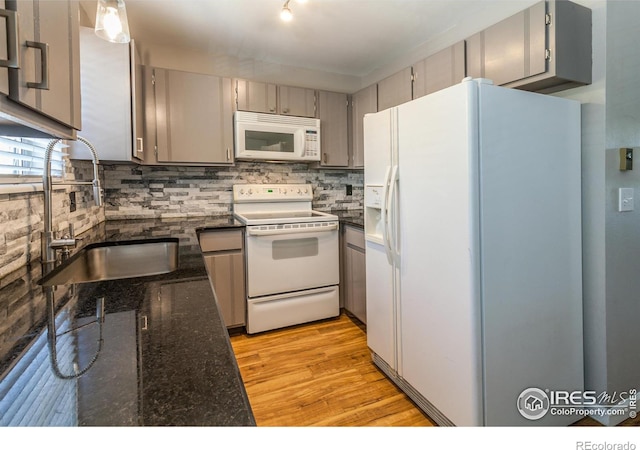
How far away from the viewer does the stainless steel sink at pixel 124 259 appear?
1611mm

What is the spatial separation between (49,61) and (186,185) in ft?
7.41

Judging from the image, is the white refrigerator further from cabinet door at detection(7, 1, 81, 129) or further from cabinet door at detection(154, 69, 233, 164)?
cabinet door at detection(154, 69, 233, 164)

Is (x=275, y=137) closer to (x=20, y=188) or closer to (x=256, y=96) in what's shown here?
(x=256, y=96)

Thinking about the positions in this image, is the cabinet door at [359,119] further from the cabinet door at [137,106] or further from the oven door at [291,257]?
the cabinet door at [137,106]

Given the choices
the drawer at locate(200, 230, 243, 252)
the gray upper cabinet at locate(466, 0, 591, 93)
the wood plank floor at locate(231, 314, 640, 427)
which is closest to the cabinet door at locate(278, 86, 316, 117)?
the drawer at locate(200, 230, 243, 252)

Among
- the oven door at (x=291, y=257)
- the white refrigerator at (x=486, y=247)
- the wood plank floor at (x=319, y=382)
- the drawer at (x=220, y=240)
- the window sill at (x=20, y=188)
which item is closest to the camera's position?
the window sill at (x=20, y=188)

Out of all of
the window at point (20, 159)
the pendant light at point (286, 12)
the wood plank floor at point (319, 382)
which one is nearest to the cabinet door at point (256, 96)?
the pendant light at point (286, 12)

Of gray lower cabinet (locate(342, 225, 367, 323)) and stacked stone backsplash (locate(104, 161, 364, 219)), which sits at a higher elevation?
stacked stone backsplash (locate(104, 161, 364, 219))

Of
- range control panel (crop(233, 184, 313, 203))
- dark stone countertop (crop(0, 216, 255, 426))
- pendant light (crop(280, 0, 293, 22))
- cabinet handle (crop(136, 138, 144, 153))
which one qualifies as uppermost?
pendant light (crop(280, 0, 293, 22))

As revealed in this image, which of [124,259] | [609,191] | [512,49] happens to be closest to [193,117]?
[124,259]

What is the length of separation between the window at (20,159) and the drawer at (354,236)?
207 cm

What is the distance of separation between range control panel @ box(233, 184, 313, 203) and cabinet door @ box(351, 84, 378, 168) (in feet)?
1.93

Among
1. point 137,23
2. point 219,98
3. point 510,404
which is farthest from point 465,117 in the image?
point 137,23

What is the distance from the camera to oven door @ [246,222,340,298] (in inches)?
103
